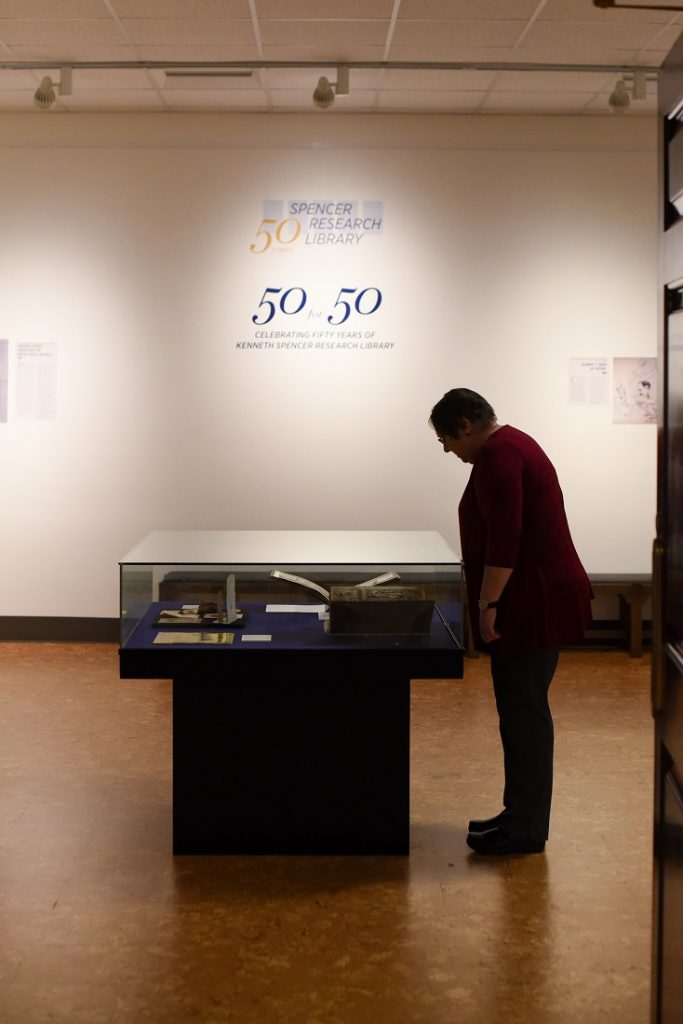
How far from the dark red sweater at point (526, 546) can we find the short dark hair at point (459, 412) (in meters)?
0.08

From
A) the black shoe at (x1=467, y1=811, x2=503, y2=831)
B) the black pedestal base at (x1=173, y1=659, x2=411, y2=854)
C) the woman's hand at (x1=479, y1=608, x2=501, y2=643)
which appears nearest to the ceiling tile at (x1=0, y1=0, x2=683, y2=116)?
the woman's hand at (x1=479, y1=608, x2=501, y2=643)

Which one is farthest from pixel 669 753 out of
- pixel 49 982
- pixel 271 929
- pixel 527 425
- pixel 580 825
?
pixel 527 425

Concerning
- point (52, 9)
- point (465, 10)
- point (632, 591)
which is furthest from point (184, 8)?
point (632, 591)

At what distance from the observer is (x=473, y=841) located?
404 centimetres

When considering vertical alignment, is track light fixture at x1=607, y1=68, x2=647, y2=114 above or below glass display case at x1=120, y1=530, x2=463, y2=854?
above

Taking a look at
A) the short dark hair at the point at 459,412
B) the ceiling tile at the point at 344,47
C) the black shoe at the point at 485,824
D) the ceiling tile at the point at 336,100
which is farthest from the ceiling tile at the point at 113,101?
the black shoe at the point at 485,824

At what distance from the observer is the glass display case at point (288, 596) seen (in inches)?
148

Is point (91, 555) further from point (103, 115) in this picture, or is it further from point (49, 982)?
point (49, 982)

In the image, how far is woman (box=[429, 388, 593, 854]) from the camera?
3.81m

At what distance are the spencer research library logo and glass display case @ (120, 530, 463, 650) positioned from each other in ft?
12.6

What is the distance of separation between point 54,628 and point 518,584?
4541 mm

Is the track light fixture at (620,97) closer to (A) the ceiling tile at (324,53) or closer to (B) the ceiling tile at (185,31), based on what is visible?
(A) the ceiling tile at (324,53)

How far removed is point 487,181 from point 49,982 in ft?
18.9

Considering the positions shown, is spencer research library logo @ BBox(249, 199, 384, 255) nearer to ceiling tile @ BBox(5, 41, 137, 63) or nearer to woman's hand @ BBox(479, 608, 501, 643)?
ceiling tile @ BBox(5, 41, 137, 63)
